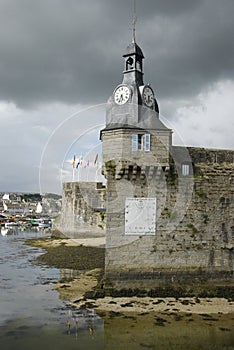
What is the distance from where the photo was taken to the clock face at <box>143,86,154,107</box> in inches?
531

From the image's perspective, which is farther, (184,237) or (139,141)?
(184,237)

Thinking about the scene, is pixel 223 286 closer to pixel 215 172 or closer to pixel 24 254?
pixel 215 172

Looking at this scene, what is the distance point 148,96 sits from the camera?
13734 millimetres

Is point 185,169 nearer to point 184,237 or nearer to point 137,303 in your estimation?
→ point 184,237

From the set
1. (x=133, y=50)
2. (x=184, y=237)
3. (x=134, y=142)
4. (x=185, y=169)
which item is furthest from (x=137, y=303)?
(x=133, y=50)

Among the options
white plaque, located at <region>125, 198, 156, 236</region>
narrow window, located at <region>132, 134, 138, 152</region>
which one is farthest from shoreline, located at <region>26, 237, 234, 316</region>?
narrow window, located at <region>132, 134, 138, 152</region>

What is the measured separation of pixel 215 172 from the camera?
41.5ft

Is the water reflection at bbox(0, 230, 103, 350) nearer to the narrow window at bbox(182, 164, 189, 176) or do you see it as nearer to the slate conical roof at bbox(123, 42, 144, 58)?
the narrow window at bbox(182, 164, 189, 176)

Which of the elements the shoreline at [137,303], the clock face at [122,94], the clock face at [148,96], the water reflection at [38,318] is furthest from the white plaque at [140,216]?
the clock face at [148,96]

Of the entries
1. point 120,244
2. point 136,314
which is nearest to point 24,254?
point 120,244

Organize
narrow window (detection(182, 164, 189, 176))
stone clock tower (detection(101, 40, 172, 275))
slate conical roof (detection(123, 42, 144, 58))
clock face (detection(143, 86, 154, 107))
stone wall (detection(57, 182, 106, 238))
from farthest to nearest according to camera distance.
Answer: stone wall (detection(57, 182, 106, 238)) < slate conical roof (detection(123, 42, 144, 58)) < clock face (detection(143, 86, 154, 107)) < narrow window (detection(182, 164, 189, 176)) < stone clock tower (detection(101, 40, 172, 275))

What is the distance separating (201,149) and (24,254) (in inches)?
554

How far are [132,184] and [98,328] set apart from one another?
4.61m

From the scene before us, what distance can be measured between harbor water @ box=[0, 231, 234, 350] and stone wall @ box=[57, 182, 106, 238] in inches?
660
